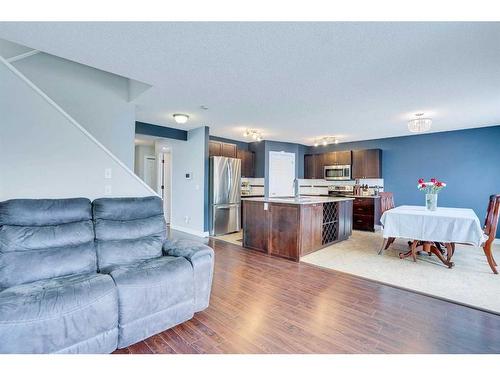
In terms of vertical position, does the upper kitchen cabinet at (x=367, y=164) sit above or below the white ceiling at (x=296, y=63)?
below

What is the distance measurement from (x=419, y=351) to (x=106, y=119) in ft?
14.6

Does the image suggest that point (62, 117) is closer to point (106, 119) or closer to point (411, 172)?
point (106, 119)

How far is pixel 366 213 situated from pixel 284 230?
3229 millimetres

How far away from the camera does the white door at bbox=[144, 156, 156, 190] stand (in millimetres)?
7421

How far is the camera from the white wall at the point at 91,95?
3193 millimetres

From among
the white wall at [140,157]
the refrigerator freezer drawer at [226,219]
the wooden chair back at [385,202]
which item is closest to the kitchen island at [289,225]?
the wooden chair back at [385,202]

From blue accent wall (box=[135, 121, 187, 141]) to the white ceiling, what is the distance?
0.82 meters

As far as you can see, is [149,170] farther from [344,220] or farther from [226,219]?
[344,220]

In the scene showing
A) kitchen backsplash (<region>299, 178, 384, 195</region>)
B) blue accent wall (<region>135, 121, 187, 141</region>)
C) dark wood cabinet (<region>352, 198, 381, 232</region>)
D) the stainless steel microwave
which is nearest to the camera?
blue accent wall (<region>135, 121, 187, 141</region>)

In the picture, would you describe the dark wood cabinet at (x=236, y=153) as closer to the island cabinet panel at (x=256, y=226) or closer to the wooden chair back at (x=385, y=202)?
the island cabinet panel at (x=256, y=226)

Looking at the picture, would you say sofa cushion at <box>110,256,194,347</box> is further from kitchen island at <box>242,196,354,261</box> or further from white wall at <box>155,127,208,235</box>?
white wall at <box>155,127,208,235</box>

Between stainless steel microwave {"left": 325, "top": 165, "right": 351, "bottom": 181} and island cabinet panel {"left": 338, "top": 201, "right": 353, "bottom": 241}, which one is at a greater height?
stainless steel microwave {"left": 325, "top": 165, "right": 351, "bottom": 181}

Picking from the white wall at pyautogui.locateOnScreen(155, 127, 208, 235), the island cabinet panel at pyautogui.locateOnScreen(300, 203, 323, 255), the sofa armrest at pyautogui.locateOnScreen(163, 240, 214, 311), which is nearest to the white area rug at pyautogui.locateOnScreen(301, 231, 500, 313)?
the island cabinet panel at pyautogui.locateOnScreen(300, 203, 323, 255)

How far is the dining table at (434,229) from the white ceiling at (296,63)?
5.42ft
